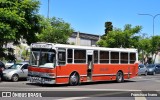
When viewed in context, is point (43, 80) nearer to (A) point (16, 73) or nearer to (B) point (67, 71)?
(B) point (67, 71)

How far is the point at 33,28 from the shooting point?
28.1 metres

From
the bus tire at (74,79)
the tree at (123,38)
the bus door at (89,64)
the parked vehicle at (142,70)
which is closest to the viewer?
the bus tire at (74,79)

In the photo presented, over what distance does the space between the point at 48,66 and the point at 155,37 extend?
47.1 meters

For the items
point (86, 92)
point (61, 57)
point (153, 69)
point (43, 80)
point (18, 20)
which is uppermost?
point (18, 20)

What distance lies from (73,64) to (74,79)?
987 millimetres

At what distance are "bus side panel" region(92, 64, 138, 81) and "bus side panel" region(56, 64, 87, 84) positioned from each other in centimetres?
121

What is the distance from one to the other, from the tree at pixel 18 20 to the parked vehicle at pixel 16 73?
74.3 inches

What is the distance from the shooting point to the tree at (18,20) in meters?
24.3

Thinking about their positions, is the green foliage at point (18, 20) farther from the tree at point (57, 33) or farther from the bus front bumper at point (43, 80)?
the tree at point (57, 33)

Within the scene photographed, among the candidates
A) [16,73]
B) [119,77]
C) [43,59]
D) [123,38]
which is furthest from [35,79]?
[123,38]

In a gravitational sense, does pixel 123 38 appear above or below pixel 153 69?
above

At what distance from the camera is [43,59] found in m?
23.2

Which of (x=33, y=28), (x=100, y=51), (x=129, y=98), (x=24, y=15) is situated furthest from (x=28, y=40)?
(x=129, y=98)

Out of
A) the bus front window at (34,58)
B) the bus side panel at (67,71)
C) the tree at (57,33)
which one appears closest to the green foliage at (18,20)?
the bus front window at (34,58)
